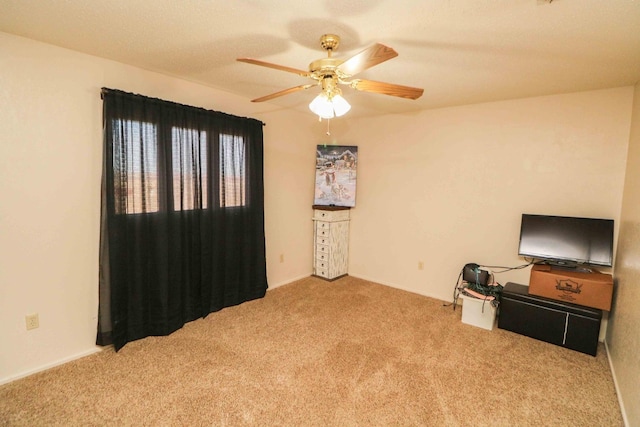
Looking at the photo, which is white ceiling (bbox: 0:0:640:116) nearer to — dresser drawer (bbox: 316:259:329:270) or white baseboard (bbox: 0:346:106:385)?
white baseboard (bbox: 0:346:106:385)

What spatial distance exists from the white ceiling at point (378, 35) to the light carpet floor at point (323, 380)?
233 cm

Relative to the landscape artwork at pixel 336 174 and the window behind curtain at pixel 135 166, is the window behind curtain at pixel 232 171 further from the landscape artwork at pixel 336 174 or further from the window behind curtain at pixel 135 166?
the landscape artwork at pixel 336 174

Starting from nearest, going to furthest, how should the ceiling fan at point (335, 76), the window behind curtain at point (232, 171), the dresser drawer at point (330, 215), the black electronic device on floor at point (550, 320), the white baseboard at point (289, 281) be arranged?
1. the ceiling fan at point (335, 76)
2. the black electronic device on floor at point (550, 320)
3. the window behind curtain at point (232, 171)
4. the white baseboard at point (289, 281)
5. the dresser drawer at point (330, 215)

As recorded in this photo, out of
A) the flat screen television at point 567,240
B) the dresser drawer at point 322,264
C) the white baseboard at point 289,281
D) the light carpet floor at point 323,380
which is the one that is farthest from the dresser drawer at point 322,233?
the flat screen television at point 567,240

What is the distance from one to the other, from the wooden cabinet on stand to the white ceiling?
2.01 metres

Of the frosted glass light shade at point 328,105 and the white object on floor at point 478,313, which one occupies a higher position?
the frosted glass light shade at point 328,105

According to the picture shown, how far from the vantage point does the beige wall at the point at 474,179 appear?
9.07ft

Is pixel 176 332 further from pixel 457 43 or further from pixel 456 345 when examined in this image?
pixel 457 43

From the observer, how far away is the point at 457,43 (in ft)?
6.24

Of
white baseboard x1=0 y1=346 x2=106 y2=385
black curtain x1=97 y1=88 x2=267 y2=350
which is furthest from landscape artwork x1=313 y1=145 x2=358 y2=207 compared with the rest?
white baseboard x1=0 y1=346 x2=106 y2=385

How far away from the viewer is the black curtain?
2402 mm

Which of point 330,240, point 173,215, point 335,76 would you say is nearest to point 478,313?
point 330,240

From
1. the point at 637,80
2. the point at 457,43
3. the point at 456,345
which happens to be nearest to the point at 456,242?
the point at 456,345

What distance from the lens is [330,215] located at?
4.16 m
